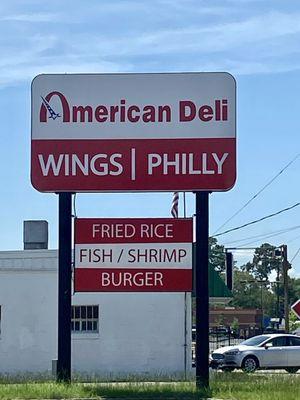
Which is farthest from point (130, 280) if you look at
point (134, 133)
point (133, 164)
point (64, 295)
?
point (134, 133)

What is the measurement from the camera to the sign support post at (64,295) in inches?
651

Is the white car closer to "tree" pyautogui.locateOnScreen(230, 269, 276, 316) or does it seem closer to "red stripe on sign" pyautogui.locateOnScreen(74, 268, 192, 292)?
"red stripe on sign" pyautogui.locateOnScreen(74, 268, 192, 292)

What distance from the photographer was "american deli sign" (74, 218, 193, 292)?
1706cm

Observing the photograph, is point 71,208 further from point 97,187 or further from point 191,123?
point 191,123

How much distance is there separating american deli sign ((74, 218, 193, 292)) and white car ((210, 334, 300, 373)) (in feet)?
56.3

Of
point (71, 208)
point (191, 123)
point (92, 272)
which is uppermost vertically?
point (191, 123)

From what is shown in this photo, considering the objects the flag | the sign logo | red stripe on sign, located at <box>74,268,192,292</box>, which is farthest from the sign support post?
the flag

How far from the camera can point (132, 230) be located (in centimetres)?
1706

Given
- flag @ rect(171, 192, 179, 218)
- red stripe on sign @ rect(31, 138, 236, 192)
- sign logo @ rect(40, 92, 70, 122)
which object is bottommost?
red stripe on sign @ rect(31, 138, 236, 192)

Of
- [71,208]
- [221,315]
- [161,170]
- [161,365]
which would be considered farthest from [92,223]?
[221,315]

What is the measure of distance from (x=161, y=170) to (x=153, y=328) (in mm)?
13453

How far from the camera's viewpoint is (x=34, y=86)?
55.8 ft

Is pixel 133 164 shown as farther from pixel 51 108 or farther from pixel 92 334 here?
pixel 92 334

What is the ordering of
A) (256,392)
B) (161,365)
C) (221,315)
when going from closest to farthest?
(256,392)
(161,365)
(221,315)
